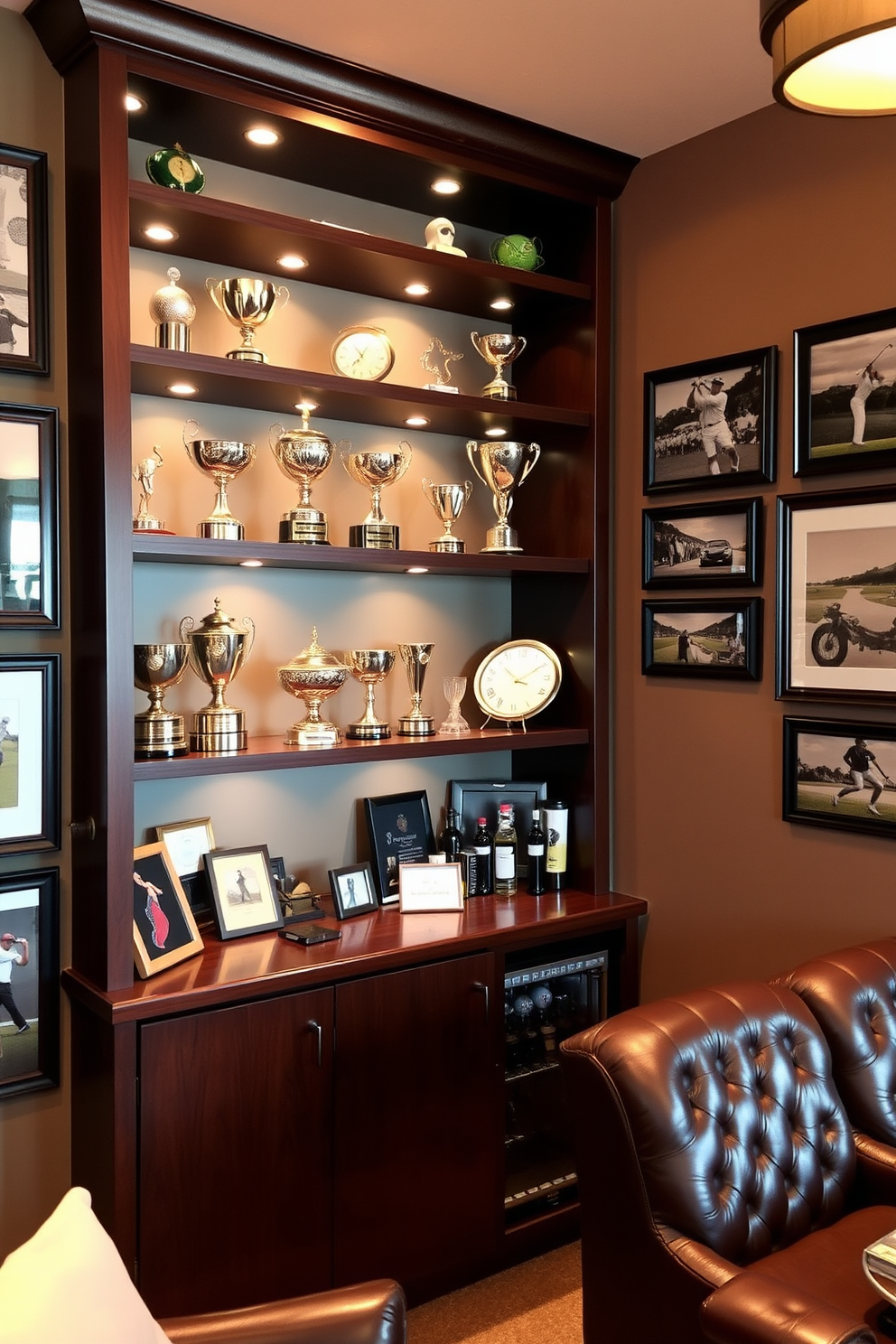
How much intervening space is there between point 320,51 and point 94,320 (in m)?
0.83

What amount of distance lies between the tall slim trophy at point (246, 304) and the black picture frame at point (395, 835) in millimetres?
1231

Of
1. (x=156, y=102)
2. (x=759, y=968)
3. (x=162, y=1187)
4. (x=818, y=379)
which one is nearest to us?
(x=162, y=1187)

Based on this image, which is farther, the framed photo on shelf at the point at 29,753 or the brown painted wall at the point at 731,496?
the brown painted wall at the point at 731,496

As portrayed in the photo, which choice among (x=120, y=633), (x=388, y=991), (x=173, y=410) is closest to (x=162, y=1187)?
(x=388, y=991)

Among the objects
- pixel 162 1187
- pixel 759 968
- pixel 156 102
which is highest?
pixel 156 102

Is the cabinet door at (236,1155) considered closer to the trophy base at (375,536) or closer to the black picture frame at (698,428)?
the trophy base at (375,536)

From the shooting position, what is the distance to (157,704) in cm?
256

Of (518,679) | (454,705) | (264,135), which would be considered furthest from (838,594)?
(264,135)

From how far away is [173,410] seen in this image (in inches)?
107

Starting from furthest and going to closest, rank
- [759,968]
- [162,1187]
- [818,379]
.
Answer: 1. [759,968]
2. [818,379]
3. [162,1187]

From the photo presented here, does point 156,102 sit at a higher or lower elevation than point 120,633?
higher

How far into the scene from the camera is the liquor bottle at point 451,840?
3.12 m

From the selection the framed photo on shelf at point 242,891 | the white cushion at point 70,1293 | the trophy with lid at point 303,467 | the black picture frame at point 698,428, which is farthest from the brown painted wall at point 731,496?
the white cushion at point 70,1293

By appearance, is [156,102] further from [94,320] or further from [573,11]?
[573,11]
